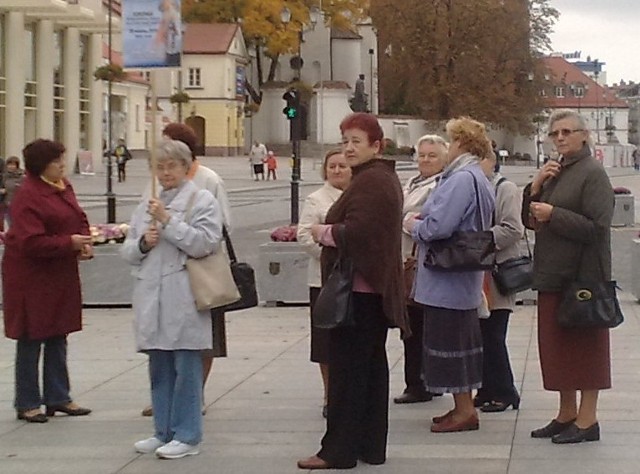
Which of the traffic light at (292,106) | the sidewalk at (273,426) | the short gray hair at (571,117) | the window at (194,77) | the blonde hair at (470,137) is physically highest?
the window at (194,77)

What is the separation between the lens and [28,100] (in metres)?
53.5

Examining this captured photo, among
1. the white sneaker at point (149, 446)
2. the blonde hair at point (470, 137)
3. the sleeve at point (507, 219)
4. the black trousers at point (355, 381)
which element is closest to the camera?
the black trousers at point (355, 381)

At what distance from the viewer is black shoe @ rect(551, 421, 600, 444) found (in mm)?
7926

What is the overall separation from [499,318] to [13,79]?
146ft

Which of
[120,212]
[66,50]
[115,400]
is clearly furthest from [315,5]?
[115,400]

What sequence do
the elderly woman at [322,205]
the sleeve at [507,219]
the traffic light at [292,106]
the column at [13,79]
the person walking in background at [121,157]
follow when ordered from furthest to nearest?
the column at [13,79] → the person walking in background at [121,157] → the traffic light at [292,106] → the sleeve at [507,219] → the elderly woman at [322,205]

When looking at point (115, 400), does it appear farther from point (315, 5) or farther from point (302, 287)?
point (315, 5)

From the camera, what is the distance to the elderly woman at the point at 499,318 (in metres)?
9.00

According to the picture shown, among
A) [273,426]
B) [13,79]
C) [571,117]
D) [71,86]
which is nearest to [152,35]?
[273,426]

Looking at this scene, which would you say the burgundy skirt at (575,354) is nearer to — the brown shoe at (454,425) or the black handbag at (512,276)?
the brown shoe at (454,425)

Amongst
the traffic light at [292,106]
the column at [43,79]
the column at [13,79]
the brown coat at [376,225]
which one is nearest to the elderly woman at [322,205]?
the brown coat at [376,225]

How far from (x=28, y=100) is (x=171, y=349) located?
47714 millimetres

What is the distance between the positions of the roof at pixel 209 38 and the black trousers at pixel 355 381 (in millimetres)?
77120

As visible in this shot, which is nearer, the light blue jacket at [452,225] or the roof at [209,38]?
the light blue jacket at [452,225]
